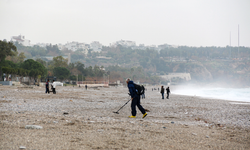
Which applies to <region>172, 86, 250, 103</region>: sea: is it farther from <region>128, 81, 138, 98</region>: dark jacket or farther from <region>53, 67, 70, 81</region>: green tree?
<region>53, 67, 70, 81</region>: green tree

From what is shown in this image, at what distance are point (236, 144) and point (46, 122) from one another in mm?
6091

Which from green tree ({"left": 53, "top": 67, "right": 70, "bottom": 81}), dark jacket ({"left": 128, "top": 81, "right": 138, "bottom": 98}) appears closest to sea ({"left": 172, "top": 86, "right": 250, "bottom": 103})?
dark jacket ({"left": 128, "top": 81, "right": 138, "bottom": 98})

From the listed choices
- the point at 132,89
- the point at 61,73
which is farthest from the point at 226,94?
the point at 61,73

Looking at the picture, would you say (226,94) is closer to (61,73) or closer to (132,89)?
(132,89)

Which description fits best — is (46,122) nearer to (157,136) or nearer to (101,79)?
(157,136)

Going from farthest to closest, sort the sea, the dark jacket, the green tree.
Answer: the green tree, the sea, the dark jacket

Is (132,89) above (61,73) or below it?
below

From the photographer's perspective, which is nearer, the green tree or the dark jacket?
the dark jacket

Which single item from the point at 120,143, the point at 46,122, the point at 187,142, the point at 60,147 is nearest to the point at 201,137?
the point at 187,142

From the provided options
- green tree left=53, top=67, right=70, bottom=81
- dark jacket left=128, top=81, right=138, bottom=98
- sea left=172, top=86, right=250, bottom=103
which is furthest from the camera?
green tree left=53, top=67, right=70, bottom=81

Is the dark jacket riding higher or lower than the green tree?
lower

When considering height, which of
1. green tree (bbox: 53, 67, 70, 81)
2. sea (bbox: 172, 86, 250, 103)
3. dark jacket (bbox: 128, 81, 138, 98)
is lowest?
sea (bbox: 172, 86, 250, 103)

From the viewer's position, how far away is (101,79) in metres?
159

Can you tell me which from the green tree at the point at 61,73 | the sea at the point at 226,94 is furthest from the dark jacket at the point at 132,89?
the green tree at the point at 61,73
